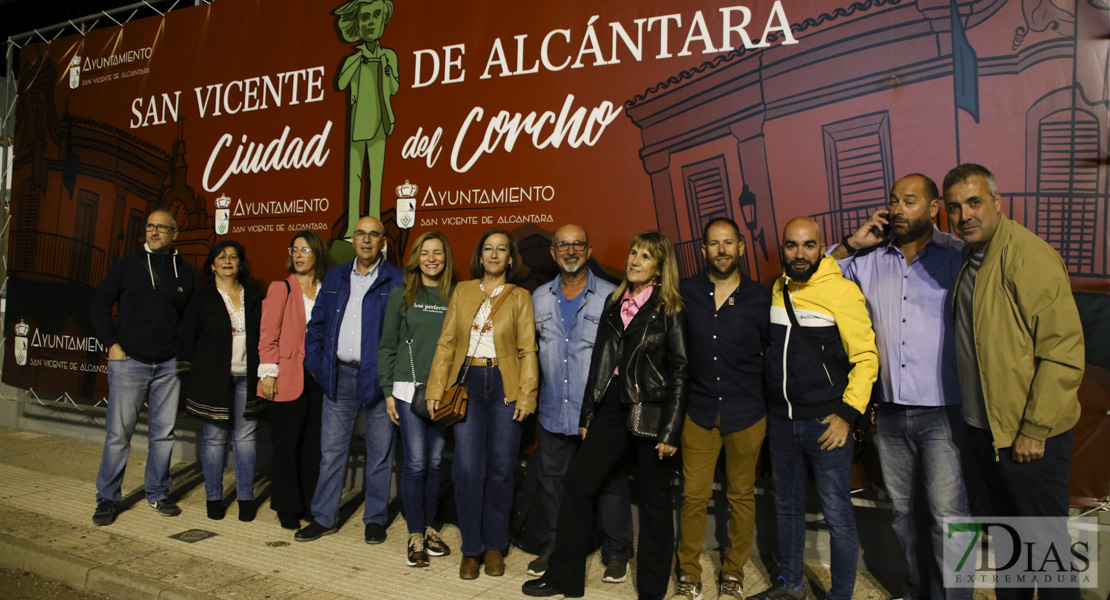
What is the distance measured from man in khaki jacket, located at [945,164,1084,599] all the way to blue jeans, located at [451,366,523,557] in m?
2.37

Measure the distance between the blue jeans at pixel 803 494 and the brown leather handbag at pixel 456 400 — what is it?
1668 mm

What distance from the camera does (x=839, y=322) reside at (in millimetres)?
3662

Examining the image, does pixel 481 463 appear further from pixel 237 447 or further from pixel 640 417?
pixel 237 447

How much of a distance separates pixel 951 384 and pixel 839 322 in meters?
0.58

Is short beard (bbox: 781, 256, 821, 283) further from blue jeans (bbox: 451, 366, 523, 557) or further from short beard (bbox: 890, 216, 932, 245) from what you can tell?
blue jeans (bbox: 451, 366, 523, 557)

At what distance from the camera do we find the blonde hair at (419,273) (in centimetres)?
462

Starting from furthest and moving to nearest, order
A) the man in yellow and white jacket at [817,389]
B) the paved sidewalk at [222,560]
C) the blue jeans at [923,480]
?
the paved sidewalk at [222,560], the man in yellow and white jacket at [817,389], the blue jeans at [923,480]

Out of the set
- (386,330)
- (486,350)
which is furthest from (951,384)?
(386,330)

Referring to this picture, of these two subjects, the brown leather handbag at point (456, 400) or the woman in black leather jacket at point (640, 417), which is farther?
the brown leather handbag at point (456, 400)

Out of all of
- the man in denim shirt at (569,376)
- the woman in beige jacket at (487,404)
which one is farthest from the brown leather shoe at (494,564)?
the man in denim shirt at (569,376)

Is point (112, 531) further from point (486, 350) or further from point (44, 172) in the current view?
point (44, 172)

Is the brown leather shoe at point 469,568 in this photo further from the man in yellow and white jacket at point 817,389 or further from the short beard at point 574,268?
the short beard at point 574,268

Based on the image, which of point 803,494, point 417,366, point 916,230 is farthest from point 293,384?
point 916,230

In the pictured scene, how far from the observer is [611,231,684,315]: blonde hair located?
389 cm
